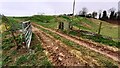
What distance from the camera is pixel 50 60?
49.3 feet

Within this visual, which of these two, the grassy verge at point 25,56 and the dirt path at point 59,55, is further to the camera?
the grassy verge at point 25,56

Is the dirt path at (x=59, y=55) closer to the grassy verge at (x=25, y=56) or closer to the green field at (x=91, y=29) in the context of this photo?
the grassy verge at (x=25, y=56)

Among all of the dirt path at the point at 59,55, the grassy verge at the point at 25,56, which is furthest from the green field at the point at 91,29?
the grassy verge at the point at 25,56

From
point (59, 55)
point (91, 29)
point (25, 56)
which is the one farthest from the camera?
point (91, 29)

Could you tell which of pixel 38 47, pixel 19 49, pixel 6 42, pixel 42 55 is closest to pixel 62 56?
pixel 42 55

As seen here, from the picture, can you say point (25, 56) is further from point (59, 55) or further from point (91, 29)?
point (91, 29)

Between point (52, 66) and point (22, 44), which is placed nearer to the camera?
point (52, 66)

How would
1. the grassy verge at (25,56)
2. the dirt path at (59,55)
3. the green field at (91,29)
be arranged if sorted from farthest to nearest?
1. the green field at (91,29)
2. the grassy verge at (25,56)
3. the dirt path at (59,55)

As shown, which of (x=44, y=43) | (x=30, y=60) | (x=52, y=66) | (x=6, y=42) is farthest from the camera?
(x=6, y=42)

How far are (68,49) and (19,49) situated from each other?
15.4 feet

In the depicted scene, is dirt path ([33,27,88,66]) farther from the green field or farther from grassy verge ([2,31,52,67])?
the green field

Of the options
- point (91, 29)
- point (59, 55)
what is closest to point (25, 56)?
point (59, 55)

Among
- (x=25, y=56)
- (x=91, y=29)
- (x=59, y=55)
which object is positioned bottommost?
(x=91, y=29)

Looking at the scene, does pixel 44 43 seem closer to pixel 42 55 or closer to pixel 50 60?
pixel 42 55
